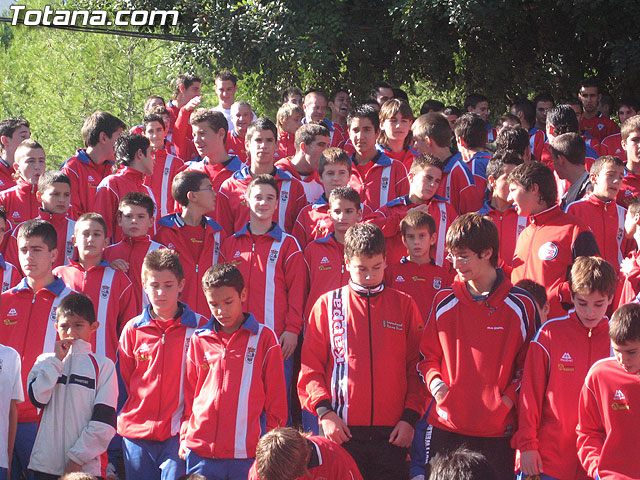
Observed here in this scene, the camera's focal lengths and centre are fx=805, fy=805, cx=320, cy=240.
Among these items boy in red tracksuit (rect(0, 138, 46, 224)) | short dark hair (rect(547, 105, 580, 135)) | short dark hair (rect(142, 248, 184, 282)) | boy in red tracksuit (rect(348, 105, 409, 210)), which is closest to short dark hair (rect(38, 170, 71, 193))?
boy in red tracksuit (rect(0, 138, 46, 224))

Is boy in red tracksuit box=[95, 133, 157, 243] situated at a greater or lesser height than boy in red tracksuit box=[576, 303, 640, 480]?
greater

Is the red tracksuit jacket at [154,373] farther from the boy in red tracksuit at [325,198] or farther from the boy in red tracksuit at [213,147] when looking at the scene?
the boy in red tracksuit at [213,147]

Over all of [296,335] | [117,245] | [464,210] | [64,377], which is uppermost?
[464,210]

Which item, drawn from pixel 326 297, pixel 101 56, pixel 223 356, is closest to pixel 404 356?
pixel 326 297

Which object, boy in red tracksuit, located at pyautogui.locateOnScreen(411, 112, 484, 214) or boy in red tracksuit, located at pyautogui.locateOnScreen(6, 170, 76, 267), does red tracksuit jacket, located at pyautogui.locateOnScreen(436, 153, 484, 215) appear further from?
boy in red tracksuit, located at pyautogui.locateOnScreen(6, 170, 76, 267)

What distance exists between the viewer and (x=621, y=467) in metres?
4.21

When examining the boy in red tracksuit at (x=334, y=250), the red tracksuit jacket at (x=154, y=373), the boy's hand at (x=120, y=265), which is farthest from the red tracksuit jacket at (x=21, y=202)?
the boy in red tracksuit at (x=334, y=250)

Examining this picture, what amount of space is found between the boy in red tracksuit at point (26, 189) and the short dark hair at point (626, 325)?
207 inches

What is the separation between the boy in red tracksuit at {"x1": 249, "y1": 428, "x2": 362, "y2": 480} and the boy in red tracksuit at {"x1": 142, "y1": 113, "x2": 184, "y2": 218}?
461 centimetres

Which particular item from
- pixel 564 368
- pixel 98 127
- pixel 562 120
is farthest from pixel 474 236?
pixel 98 127

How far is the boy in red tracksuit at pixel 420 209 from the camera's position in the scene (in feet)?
20.5

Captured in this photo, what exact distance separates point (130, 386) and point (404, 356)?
5.90ft

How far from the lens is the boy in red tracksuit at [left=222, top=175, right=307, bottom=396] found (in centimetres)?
612

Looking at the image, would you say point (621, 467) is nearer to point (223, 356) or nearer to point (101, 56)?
point (223, 356)
